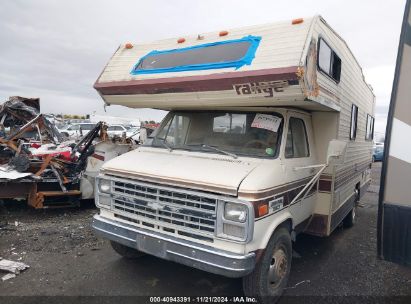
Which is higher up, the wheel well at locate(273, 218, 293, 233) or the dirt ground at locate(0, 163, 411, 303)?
the wheel well at locate(273, 218, 293, 233)

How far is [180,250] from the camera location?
11.3 feet

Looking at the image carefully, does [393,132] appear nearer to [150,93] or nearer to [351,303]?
[351,303]

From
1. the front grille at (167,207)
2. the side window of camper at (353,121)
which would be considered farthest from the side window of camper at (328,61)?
the front grille at (167,207)

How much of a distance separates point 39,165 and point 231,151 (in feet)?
15.3

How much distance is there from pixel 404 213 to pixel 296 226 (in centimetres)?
162

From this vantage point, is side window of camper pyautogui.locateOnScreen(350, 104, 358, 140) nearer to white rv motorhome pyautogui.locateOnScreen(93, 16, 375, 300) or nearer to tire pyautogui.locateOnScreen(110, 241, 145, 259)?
white rv motorhome pyautogui.locateOnScreen(93, 16, 375, 300)

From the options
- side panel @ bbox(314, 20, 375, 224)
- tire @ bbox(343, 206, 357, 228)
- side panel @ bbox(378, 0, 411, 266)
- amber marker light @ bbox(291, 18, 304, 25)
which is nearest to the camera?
side panel @ bbox(378, 0, 411, 266)

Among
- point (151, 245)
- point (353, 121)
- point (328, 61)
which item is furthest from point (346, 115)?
point (151, 245)

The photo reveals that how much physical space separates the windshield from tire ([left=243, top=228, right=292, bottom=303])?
99 centimetres

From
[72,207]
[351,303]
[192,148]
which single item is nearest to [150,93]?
[192,148]

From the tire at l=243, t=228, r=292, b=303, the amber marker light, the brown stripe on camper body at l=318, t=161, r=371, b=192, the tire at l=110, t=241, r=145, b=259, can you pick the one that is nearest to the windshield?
the tire at l=243, t=228, r=292, b=303

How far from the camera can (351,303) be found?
3.93 metres

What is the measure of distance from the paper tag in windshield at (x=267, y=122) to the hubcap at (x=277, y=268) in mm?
1454

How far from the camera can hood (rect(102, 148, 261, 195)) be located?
339cm
